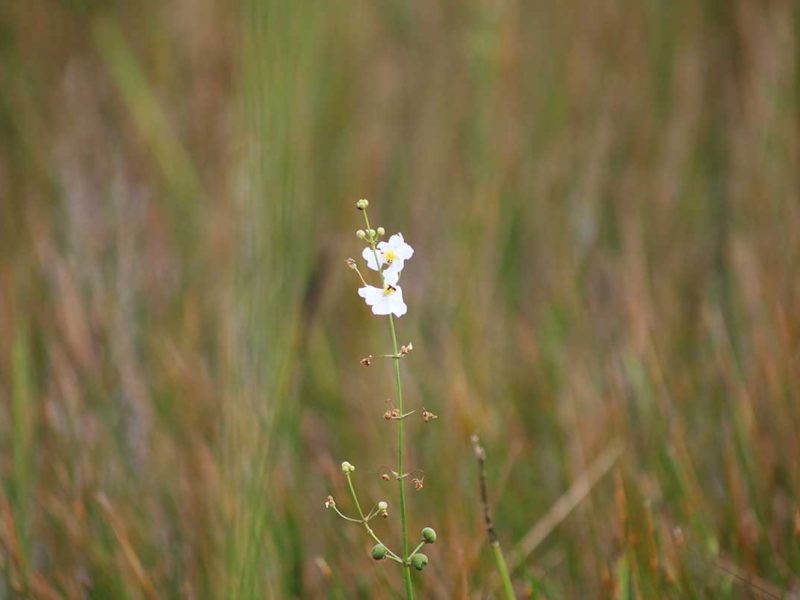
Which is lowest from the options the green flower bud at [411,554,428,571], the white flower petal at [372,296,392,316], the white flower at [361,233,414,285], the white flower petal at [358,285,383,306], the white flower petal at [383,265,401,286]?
the green flower bud at [411,554,428,571]

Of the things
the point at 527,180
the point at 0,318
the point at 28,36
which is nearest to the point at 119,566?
the point at 0,318

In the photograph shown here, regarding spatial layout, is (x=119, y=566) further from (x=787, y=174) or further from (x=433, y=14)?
(x=433, y=14)

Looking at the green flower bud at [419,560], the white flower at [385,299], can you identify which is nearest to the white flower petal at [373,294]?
the white flower at [385,299]

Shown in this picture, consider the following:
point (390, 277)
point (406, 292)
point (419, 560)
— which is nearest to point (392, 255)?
point (390, 277)

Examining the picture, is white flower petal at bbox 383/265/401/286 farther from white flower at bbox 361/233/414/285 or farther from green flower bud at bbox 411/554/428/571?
green flower bud at bbox 411/554/428/571

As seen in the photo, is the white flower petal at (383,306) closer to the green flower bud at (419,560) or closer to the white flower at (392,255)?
the white flower at (392,255)

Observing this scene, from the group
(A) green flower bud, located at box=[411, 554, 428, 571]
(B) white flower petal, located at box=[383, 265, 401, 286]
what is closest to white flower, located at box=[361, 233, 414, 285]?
(B) white flower petal, located at box=[383, 265, 401, 286]
